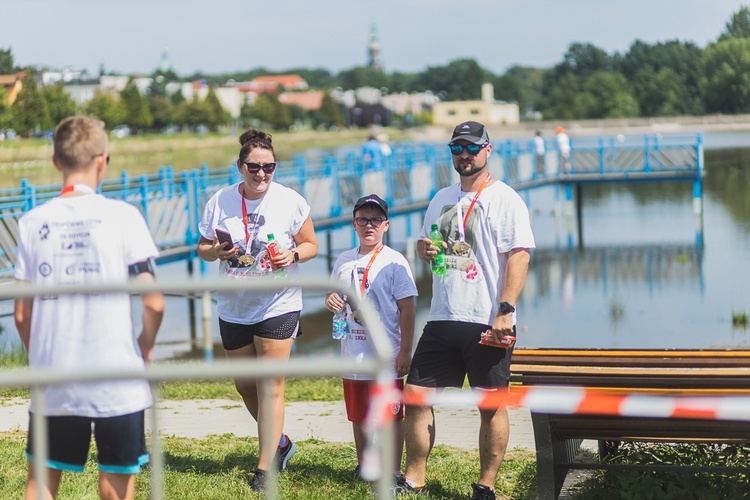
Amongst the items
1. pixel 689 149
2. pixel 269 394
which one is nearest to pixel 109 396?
pixel 269 394

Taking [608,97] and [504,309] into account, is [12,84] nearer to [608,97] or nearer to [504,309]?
[504,309]

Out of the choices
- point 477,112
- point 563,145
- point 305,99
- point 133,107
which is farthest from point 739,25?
point 305,99

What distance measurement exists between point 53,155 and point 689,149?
31.0 meters

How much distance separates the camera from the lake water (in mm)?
16688

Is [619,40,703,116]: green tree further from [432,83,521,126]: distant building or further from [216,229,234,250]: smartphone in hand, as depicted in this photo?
[216,229,234,250]: smartphone in hand

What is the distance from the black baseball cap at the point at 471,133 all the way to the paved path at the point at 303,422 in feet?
7.16

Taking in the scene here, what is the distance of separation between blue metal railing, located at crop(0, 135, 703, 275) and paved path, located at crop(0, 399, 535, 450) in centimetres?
554

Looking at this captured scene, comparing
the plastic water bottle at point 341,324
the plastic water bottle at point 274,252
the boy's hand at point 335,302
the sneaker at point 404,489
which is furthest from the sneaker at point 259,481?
the plastic water bottle at point 274,252

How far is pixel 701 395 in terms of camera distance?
14.9 ft

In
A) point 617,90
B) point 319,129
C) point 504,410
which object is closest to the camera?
point 504,410

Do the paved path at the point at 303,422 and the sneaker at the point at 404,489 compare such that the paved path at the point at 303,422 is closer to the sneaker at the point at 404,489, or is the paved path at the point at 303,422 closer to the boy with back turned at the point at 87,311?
the sneaker at the point at 404,489

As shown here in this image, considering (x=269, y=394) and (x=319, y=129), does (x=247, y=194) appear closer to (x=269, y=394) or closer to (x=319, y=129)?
(x=269, y=394)

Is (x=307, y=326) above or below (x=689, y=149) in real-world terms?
below

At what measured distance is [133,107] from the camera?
97312 mm
